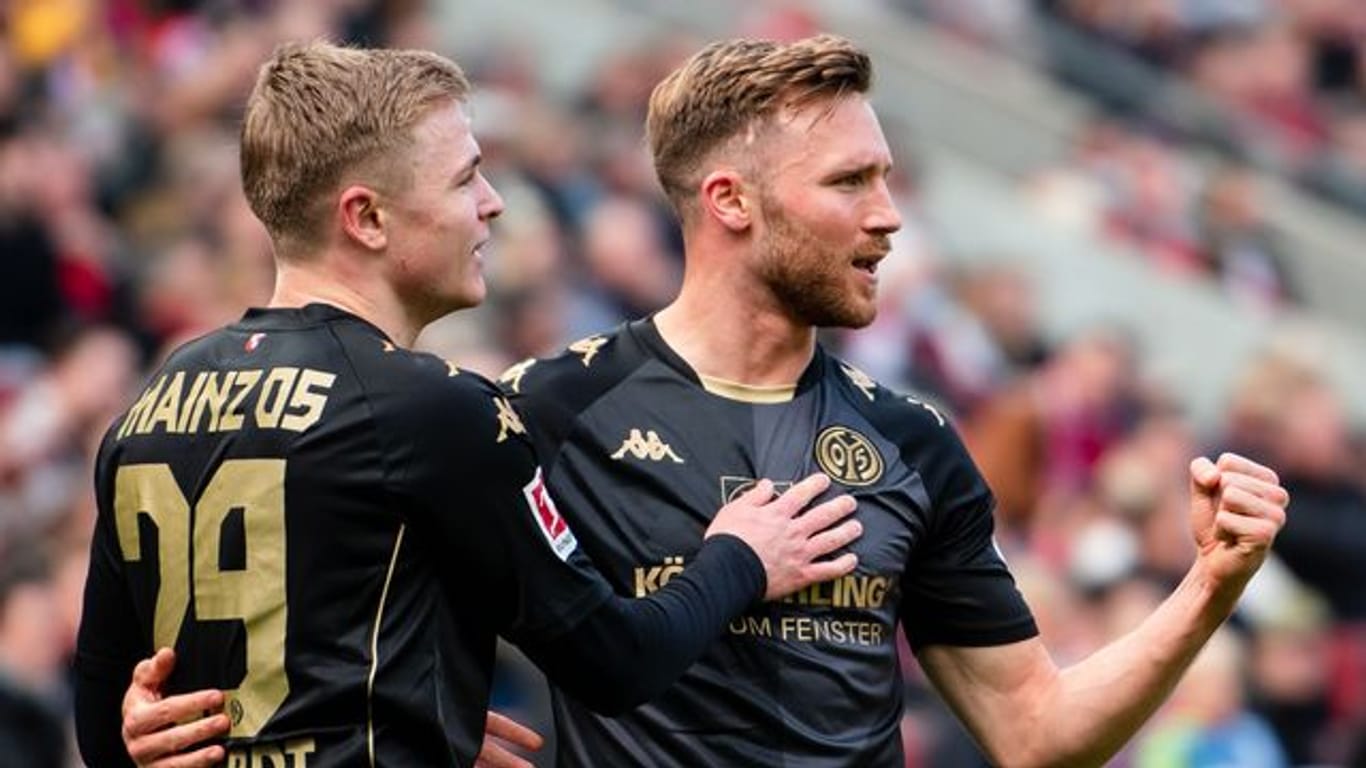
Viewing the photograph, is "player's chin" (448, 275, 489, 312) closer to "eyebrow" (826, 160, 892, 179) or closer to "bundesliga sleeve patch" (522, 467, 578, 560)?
"bundesliga sleeve patch" (522, 467, 578, 560)

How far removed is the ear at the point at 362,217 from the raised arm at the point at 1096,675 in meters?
1.52

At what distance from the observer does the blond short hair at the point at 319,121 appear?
508 cm

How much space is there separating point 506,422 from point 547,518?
0.57ft

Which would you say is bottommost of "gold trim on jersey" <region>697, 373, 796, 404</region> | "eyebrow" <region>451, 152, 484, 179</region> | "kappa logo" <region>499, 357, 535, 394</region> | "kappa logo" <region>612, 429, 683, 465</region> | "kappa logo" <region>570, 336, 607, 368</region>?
"kappa logo" <region>612, 429, 683, 465</region>

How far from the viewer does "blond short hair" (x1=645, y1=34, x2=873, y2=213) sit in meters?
5.88

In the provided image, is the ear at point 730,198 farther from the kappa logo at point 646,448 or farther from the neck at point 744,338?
the kappa logo at point 646,448

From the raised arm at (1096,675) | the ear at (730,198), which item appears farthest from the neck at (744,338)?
the raised arm at (1096,675)

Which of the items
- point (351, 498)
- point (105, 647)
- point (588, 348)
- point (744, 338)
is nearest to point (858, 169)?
point (744, 338)

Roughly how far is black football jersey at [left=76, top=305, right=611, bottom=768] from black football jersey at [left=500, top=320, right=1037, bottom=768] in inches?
24.2

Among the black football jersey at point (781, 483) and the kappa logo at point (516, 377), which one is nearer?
the black football jersey at point (781, 483)

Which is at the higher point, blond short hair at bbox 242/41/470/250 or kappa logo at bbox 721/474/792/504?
blond short hair at bbox 242/41/470/250

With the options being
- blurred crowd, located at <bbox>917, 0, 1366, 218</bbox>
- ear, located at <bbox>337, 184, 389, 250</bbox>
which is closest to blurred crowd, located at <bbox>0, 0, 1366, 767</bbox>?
blurred crowd, located at <bbox>917, 0, 1366, 218</bbox>

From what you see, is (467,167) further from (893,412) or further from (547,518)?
(893,412)

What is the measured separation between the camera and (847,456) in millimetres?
5859
